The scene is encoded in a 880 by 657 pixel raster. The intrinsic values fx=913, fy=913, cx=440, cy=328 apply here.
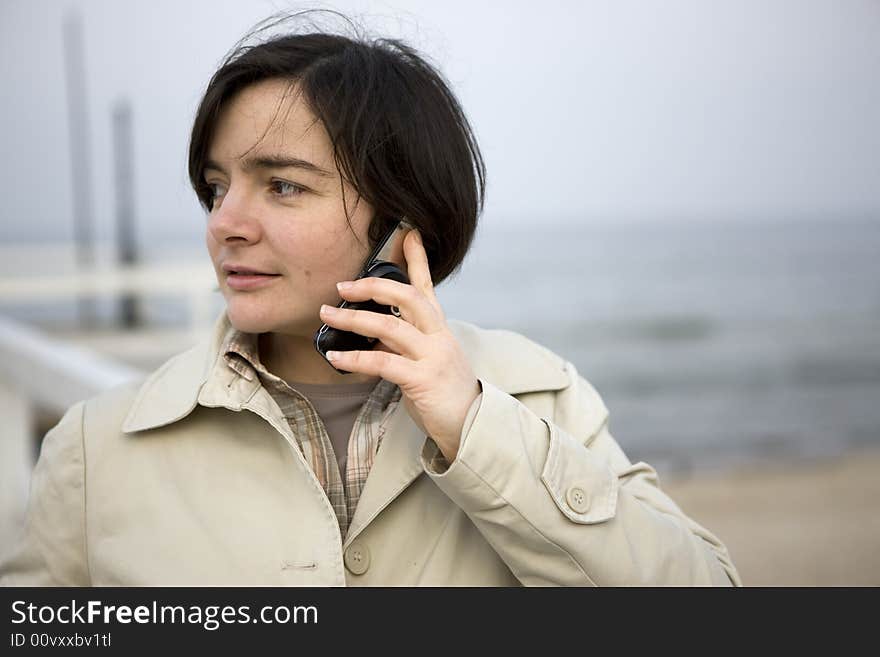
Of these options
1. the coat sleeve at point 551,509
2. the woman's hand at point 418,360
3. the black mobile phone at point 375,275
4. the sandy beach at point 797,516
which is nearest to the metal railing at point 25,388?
the black mobile phone at point 375,275

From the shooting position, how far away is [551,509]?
1.49m

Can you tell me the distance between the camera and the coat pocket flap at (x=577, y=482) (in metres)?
1.50

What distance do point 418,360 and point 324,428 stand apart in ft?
1.26

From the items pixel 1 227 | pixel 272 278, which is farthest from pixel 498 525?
pixel 1 227

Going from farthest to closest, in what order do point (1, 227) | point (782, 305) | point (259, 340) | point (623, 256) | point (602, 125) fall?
point (1, 227), point (623, 256), point (782, 305), point (602, 125), point (259, 340)

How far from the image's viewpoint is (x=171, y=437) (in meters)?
1.69

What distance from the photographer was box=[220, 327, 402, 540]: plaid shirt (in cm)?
171

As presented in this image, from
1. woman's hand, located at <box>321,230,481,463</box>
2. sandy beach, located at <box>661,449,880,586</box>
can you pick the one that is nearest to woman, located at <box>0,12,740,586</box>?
woman's hand, located at <box>321,230,481,463</box>

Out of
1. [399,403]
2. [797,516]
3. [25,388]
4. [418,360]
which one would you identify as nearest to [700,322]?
[797,516]

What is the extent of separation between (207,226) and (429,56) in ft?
2.02

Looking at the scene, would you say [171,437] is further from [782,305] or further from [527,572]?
[782,305]

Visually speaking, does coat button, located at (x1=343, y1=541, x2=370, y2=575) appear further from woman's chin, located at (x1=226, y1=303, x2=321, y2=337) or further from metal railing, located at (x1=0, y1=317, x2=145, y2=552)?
metal railing, located at (x1=0, y1=317, x2=145, y2=552)

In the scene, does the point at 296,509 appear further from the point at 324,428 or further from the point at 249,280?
the point at 249,280
